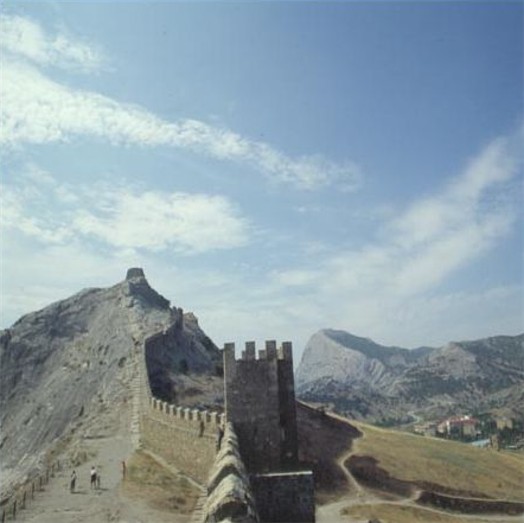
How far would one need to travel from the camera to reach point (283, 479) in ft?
58.7

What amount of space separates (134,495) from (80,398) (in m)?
39.8

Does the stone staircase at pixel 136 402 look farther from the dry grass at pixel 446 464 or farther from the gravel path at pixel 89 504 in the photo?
the dry grass at pixel 446 464

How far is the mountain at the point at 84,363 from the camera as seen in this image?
55.2 meters

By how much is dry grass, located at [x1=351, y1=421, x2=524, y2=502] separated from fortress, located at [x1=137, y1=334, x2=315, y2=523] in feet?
65.9

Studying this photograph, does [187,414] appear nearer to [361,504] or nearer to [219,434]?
[219,434]

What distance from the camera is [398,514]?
37.5 m

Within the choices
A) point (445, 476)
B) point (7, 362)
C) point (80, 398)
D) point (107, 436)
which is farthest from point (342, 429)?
point (7, 362)

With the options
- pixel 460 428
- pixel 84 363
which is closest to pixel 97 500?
pixel 84 363

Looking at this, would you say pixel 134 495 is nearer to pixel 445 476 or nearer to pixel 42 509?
pixel 42 509

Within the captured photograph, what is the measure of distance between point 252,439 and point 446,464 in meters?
33.0

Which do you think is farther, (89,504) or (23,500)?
(23,500)

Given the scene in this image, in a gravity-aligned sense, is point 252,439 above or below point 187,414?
below

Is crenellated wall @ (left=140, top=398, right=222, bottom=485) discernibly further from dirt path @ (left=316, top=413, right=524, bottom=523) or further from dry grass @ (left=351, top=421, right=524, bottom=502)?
dry grass @ (left=351, top=421, right=524, bottom=502)

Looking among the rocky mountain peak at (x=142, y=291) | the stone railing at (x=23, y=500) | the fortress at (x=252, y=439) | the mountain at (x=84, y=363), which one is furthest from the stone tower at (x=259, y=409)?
the rocky mountain peak at (x=142, y=291)
